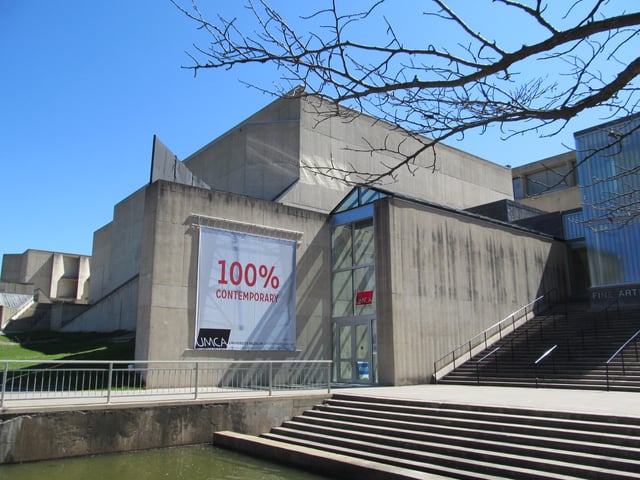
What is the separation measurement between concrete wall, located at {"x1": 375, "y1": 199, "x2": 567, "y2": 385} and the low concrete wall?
5.91m

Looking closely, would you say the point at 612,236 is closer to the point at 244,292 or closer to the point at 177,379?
the point at 244,292

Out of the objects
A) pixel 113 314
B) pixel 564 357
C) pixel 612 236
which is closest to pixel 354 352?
pixel 564 357

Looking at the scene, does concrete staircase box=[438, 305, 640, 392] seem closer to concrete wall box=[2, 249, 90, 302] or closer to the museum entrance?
the museum entrance

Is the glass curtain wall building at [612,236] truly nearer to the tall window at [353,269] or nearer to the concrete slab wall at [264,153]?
the tall window at [353,269]

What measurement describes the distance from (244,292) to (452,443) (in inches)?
380

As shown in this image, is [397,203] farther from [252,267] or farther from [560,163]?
[560,163]

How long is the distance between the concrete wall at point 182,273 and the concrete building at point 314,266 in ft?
0.12

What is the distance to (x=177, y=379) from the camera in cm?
1498

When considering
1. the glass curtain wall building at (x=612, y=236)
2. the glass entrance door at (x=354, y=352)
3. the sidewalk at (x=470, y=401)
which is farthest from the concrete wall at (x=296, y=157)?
the sidewalk at (x=470, y=401)

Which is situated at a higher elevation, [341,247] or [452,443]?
[341,247]

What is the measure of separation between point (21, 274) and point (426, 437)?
58.7 m

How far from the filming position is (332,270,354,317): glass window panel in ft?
63.3

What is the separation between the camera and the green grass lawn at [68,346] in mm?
19969

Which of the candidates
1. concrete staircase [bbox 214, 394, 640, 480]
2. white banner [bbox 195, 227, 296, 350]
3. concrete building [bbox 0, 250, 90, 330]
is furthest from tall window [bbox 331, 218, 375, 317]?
concrete building [bbox 0, 250, 90, 330]
